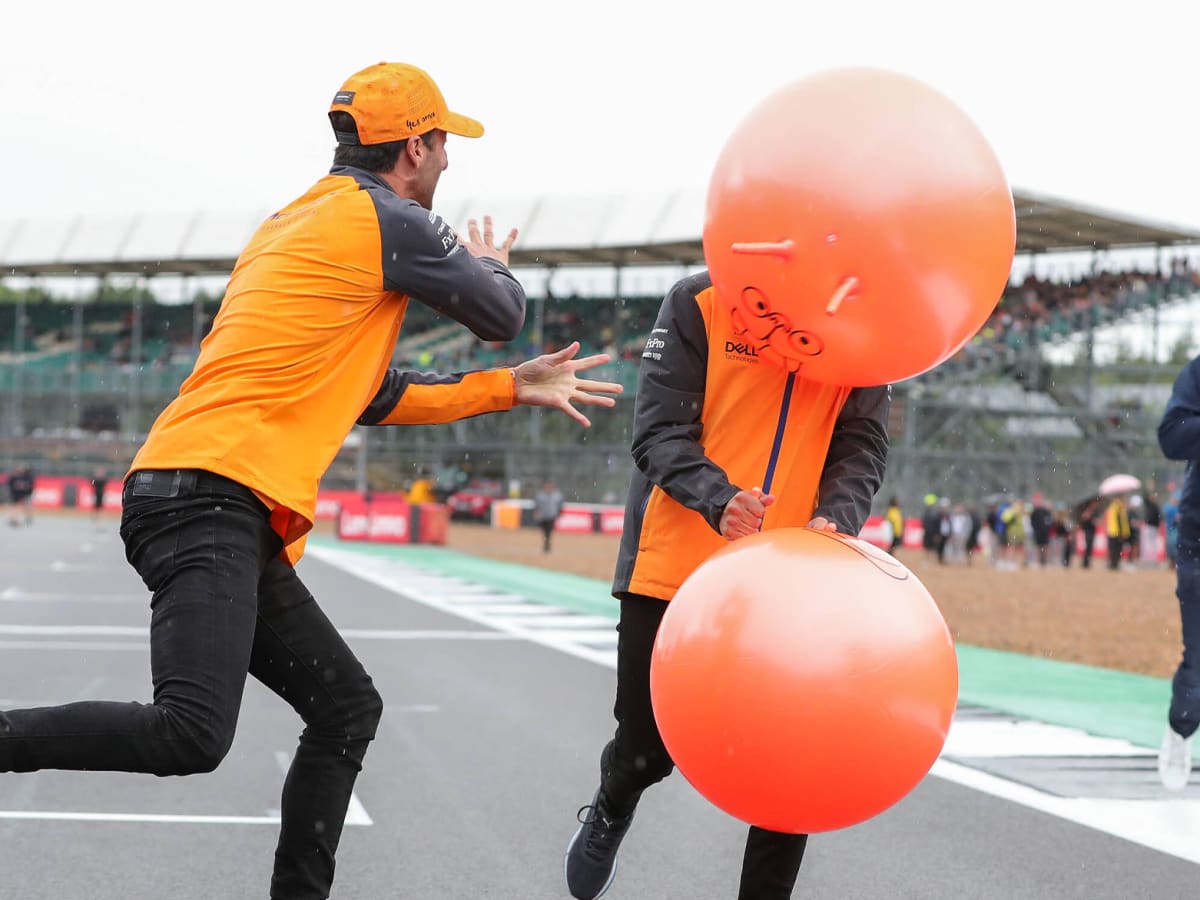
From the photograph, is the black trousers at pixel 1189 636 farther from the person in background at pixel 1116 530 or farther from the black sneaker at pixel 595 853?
the person in background at pixel 1116 530

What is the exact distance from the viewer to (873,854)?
17.8 feet

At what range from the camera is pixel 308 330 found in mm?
3527

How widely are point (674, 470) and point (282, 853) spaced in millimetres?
1302

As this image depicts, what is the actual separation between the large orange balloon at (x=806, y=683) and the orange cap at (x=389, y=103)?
1.26 meters

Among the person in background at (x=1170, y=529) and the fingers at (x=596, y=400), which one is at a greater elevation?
the fingers at (x=596, y=400)

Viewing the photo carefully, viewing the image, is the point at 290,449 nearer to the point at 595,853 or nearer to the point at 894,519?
the point at 595,853

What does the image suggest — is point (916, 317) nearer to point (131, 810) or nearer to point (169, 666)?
point (169, 666)

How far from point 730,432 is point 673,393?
18 cm

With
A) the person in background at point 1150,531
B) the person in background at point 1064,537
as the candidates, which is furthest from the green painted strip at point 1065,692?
the person in background at point 1150,531

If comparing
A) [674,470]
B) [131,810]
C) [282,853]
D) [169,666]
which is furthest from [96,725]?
[131,810]

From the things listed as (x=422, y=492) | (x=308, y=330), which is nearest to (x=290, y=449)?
(x=308, y=330)

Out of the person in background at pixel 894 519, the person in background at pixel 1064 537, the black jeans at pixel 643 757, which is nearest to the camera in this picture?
the black jeans at pixel 643 757

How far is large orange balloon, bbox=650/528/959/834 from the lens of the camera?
128 inches

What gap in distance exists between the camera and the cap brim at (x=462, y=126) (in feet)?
12.4
